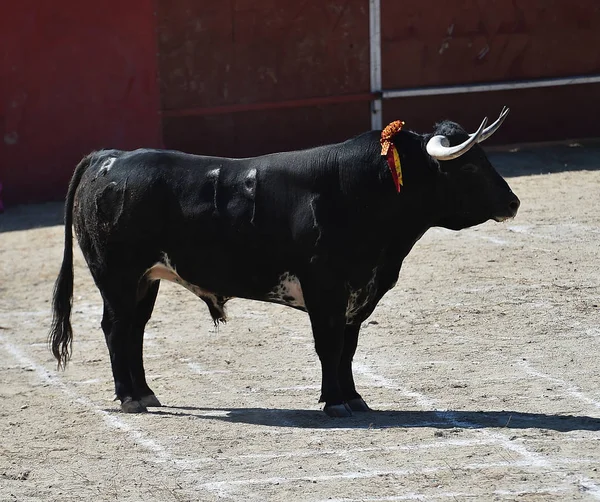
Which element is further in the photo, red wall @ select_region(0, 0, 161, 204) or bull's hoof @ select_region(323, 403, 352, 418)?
red wall @ select_region(0, 0, 161, 204)

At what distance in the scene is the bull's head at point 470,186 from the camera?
727cm

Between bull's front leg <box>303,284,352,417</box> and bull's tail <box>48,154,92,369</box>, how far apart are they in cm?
175

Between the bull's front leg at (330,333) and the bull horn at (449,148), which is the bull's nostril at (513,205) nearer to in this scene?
the bull horn at (449,148)

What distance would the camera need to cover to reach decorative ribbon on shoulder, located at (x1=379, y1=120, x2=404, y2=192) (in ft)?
23.8

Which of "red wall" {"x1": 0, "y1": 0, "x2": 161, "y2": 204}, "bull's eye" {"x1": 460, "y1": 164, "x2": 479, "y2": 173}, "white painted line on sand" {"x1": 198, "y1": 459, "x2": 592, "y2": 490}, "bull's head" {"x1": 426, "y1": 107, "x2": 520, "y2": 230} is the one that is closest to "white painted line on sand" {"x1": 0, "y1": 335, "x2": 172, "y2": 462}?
"white painted line on sand" {"x1": 198, "y1": 459, "x2": 592, "y2": 490}

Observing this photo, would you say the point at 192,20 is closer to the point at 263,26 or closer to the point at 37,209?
the point at 263,26

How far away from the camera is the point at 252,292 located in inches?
298

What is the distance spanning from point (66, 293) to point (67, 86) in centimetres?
723

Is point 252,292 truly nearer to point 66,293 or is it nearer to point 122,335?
point 122,335

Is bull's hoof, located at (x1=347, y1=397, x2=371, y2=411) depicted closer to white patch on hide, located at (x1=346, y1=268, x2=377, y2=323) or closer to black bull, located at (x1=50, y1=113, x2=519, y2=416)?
black bull, located at (x1=50, y1=113, x2=519, y2=416)

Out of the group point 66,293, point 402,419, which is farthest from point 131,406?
point 402,419

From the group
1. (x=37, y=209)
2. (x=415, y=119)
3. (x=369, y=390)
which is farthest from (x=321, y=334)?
(x=415, y=119)

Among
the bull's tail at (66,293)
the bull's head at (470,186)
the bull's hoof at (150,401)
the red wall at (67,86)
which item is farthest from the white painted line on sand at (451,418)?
the red wall at (67,86)

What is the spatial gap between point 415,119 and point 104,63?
4060mm
